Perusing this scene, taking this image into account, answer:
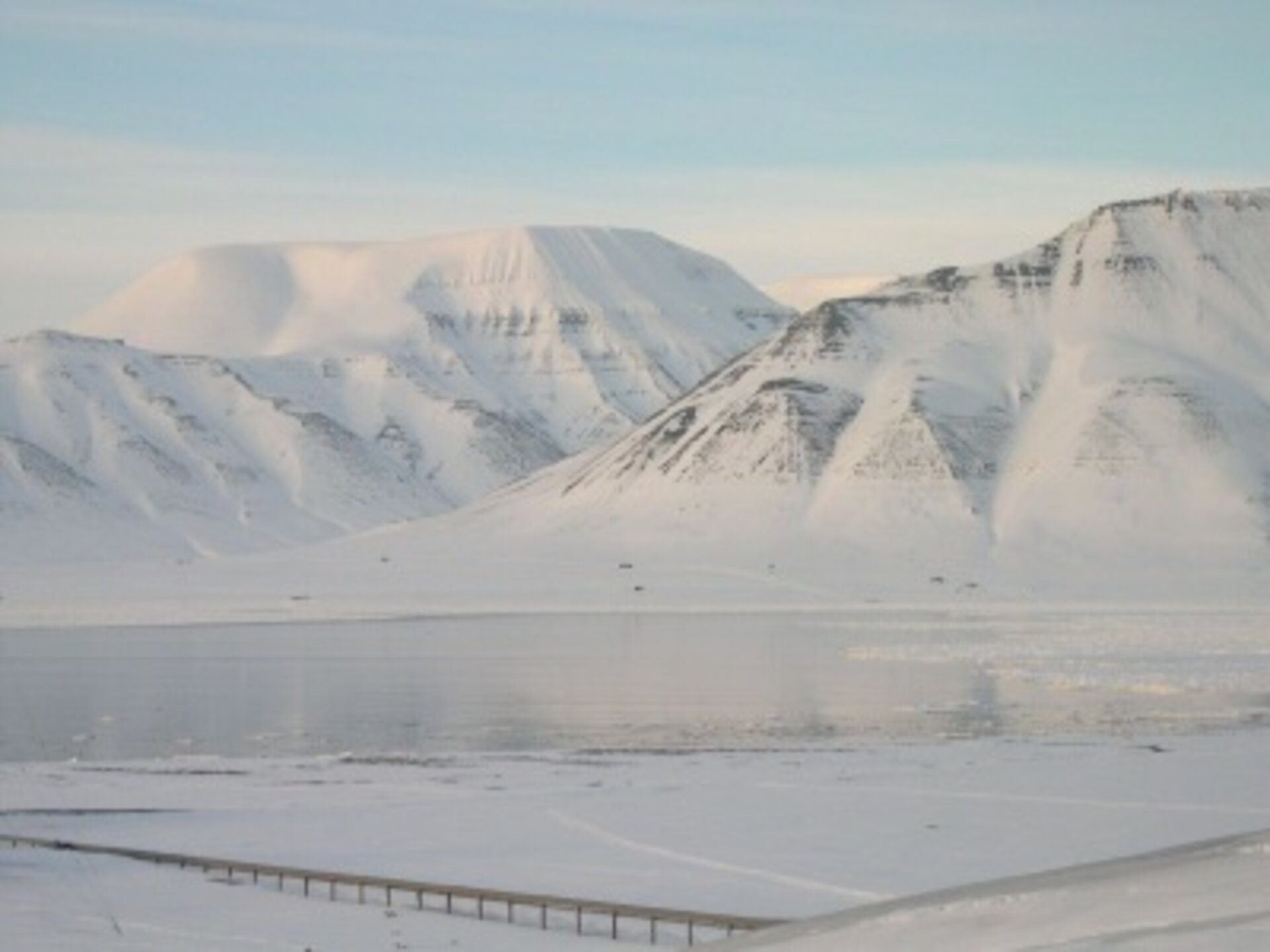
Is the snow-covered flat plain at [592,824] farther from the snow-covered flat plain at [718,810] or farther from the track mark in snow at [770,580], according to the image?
the track mark in snow at [770,580]

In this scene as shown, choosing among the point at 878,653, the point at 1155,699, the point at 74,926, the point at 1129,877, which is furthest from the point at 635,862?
the point at 878,653

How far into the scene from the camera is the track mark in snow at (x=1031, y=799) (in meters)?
37.2

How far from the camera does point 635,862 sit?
32375mm

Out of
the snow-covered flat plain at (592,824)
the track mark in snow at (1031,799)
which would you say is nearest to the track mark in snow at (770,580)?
the snow-covered flat plain at (592,824)

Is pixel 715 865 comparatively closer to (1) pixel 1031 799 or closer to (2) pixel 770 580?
(1) pixel 1031 799

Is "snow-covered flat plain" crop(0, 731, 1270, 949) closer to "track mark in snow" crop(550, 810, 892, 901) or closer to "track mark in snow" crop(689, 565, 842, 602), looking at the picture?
"track mark in snow" crop(550, 810, 892, 901)

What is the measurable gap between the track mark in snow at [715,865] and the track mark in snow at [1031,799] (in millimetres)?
5140

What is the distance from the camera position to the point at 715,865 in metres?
32.0

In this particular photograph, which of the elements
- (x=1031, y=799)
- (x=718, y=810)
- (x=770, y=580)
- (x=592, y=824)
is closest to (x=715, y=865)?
(x=592, y=824)

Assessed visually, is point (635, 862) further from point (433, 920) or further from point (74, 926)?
point (74, 926)

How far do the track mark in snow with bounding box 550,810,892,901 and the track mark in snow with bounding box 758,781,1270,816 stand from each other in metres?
5.14

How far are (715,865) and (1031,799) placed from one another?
8.92 m

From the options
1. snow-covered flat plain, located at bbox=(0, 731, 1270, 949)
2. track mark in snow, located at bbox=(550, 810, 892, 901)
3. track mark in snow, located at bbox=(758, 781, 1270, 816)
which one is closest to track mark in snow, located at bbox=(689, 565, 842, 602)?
snow-covered flat plain, located at bbox=(0, 731, 1270, 949)

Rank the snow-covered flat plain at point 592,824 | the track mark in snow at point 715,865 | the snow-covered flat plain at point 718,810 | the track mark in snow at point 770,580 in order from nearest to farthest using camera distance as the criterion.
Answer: the snow-covered flat plain at point 718,810
the snow-covered flat plain at point 592,824
the track mark in snow at point 715,865
the track mark in snow at point 770,580
